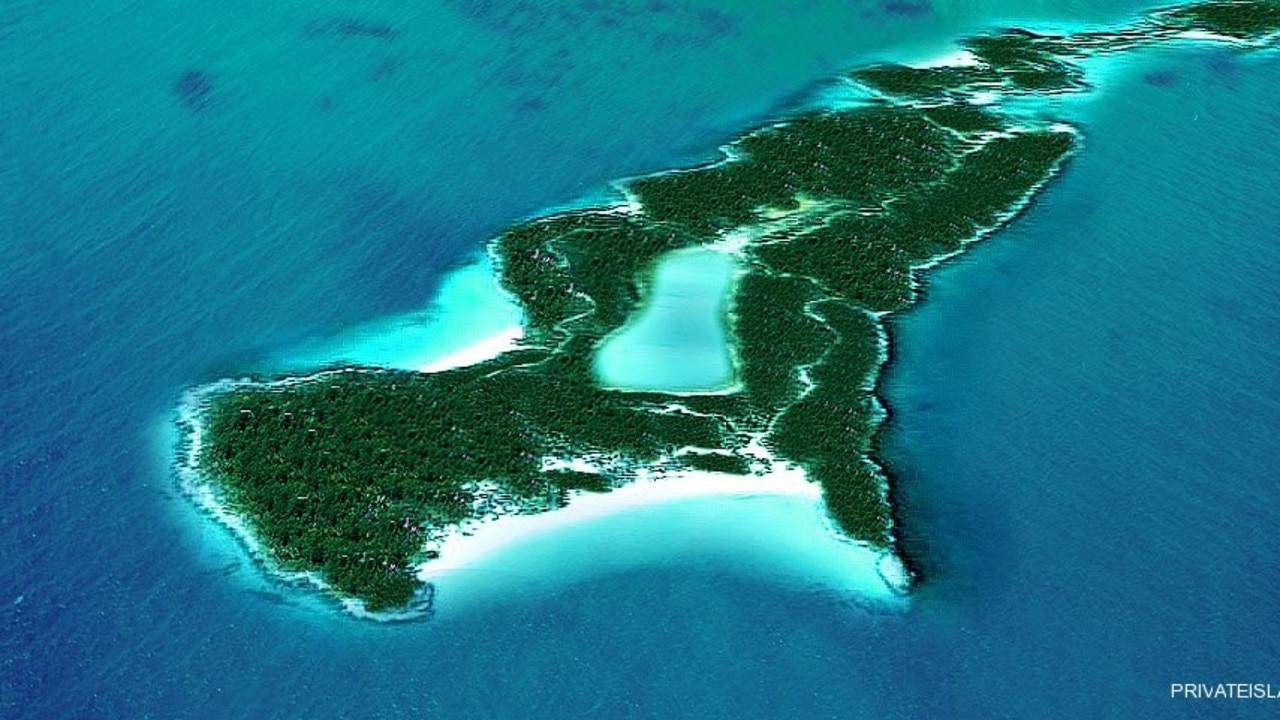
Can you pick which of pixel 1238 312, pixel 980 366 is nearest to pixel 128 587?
pixel 980 366

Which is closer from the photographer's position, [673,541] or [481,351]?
[673,541]

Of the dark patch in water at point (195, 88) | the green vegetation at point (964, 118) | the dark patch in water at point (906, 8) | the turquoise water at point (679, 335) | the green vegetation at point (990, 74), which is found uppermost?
the dark patch in water at point (195, 88)

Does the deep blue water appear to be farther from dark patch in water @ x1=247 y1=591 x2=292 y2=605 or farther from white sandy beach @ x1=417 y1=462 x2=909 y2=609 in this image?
white sandy beach @ x1=417 y1=462 x2=909 y2=609

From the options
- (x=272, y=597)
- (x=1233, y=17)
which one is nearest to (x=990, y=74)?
(x=1233, y=17)

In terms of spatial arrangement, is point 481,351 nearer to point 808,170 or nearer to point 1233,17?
point 808,170

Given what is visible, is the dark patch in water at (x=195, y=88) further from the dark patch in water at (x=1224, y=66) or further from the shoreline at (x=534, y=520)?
the dark patch in water at (x=1224, y=66)

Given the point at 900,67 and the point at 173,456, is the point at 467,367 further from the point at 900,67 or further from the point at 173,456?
the point at 900,67

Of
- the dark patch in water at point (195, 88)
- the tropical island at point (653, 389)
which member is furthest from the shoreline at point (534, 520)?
the dark patch in water at point (195, 88)
